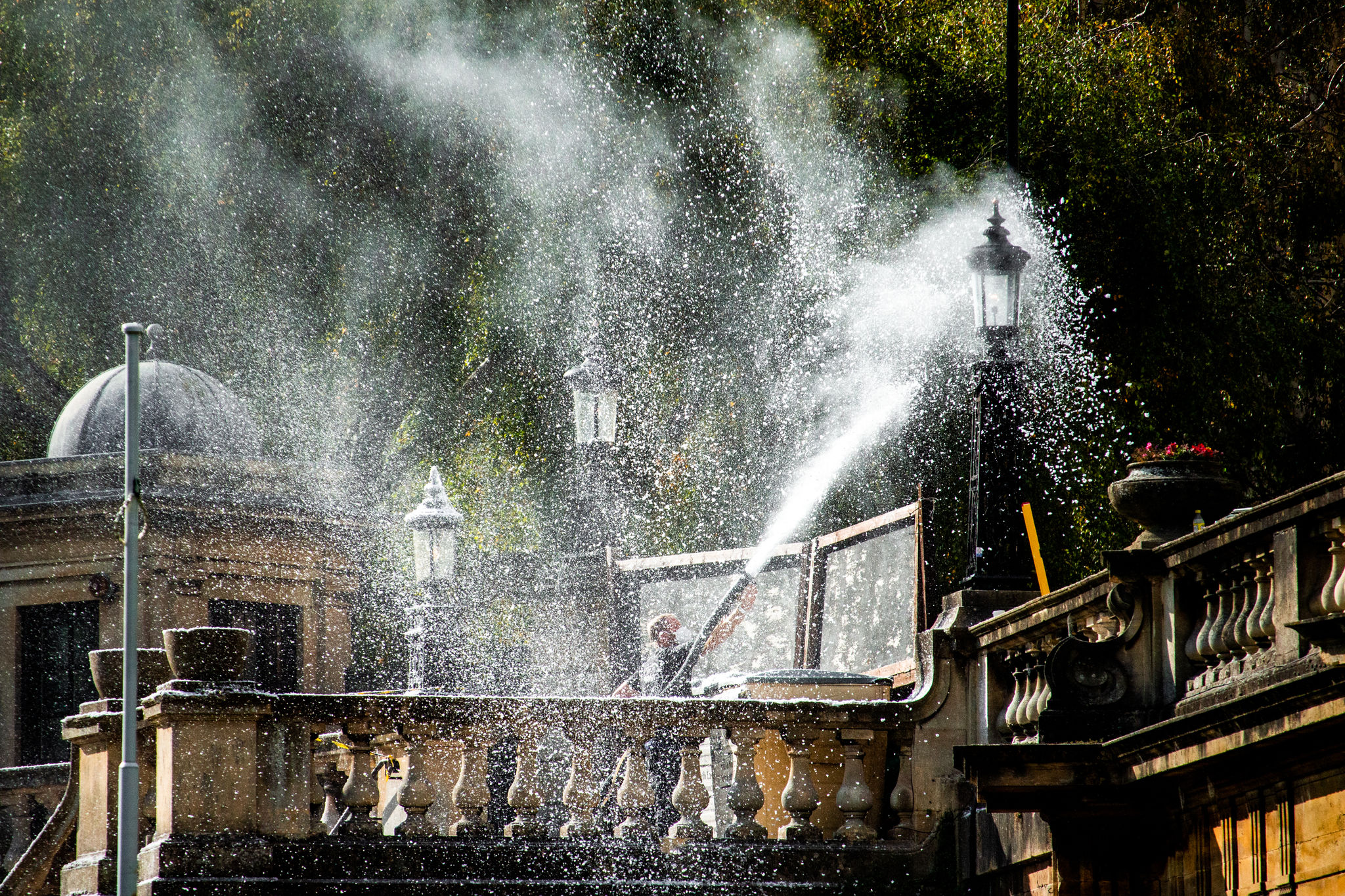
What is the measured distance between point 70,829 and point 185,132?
17.6 metres

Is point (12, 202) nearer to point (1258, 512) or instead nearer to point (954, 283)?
point (954, 283)

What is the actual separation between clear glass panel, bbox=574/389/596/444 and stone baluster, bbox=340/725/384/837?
737cm

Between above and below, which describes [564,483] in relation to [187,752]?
above

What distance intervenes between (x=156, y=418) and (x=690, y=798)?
791 inches

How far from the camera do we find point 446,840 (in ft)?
33.6

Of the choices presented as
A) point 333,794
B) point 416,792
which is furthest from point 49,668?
point 416,792

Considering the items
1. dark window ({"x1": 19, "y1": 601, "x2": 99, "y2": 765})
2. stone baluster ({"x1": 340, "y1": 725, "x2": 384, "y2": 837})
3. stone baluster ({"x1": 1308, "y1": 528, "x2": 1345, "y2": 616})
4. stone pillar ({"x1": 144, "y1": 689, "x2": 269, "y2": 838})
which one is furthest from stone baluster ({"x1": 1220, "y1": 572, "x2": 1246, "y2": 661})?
dark window ({"x1": 19, "y1": 601, "x2": 99, "y2": 765})

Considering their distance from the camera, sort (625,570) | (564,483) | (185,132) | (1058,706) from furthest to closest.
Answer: (185,132)
(564,483)
(625,570)
(1058,706)

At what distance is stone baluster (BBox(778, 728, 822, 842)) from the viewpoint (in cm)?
1080

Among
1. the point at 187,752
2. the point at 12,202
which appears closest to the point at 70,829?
the point at 187,752

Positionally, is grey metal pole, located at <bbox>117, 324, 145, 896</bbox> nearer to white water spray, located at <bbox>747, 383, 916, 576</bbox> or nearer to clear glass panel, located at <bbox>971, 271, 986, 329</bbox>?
clear glass panel, located at <bbox>971, 271, 986, 329</bbox>

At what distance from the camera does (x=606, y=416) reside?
58.0 feet

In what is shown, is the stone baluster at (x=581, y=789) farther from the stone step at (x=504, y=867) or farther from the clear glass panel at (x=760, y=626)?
the clear glass panel at (x=760, y=626)

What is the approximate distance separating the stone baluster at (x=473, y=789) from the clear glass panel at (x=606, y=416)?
7278 millimetres
